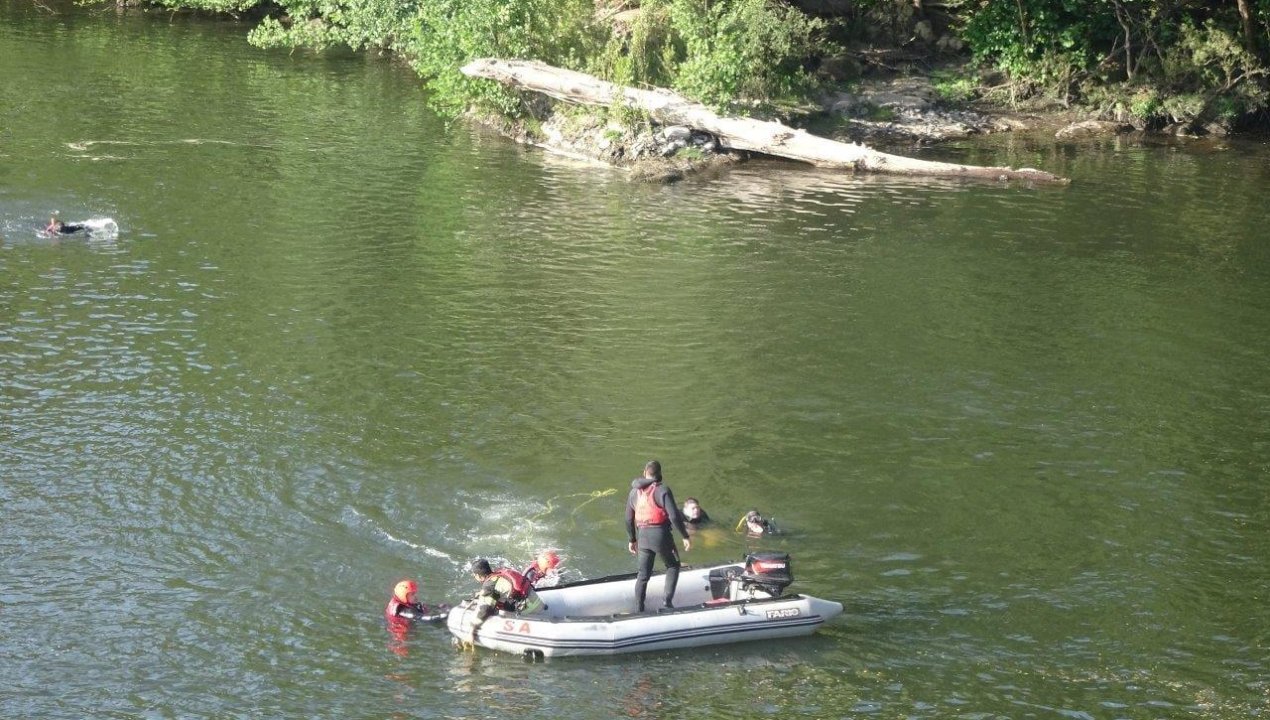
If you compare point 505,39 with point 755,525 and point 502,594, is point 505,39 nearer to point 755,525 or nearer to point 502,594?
point 755,525

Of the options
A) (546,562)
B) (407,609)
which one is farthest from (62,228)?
(546,562)

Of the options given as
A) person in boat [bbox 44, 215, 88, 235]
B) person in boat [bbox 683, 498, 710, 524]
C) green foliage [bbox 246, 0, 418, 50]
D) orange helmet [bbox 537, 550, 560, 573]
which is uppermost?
green foliage [bbox 246, 0, 418, 50]

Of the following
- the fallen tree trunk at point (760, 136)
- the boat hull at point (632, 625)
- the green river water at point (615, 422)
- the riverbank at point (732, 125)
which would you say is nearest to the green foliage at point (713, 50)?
the fallen tree trunk at point (760, 136)

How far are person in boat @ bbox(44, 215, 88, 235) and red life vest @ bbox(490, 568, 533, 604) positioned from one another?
1776cm

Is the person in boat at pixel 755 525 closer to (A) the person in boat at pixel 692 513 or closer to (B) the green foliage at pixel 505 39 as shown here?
(A) the person in boat at pixel 692 513

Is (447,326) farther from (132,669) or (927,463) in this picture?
(132,669)

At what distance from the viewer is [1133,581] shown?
17031mm

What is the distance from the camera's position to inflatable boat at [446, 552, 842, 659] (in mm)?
15539

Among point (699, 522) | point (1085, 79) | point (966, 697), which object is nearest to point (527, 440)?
point (699, 522)

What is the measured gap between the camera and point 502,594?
15703 millimetres

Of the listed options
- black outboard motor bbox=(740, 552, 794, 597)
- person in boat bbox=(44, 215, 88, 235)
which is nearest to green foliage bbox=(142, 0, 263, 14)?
person in boat bbox=(44, 215, 88, 235)

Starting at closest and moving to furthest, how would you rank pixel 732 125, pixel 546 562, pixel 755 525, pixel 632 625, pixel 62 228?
pixel 632 625, pixel 546 562, pixel 755 525, pixel 62 228, pixel 732 125

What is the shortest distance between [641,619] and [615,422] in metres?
6.21

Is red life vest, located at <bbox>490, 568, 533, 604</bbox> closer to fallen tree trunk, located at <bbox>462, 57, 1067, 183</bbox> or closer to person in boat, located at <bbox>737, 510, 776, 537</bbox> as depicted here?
person in boat, located at <bbox>737, 510, 776, 537</bbox>
